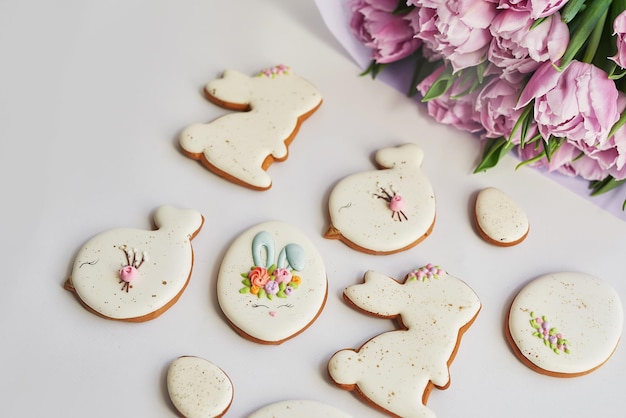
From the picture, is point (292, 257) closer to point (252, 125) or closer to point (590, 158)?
point (252, 125)

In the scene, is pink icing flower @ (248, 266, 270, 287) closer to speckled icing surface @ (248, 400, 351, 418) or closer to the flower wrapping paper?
speckled icing surface @ (248, 400, 351, 418)

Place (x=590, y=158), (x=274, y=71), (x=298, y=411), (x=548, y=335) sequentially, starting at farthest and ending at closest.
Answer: (x=274, y=71), (x=590, y=158), (x=548, y=335), (x=298, y=411)

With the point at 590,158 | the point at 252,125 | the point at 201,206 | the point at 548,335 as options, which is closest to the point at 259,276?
the point at 201,206

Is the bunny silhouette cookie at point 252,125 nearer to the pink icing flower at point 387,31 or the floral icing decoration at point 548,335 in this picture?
the pink icing flower at point 387,31

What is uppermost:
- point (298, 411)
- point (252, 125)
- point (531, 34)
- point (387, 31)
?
point (531, 34)

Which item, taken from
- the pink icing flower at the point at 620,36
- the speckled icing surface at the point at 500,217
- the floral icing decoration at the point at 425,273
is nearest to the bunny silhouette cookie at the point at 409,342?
the floral icing decoration at the point at 425,273

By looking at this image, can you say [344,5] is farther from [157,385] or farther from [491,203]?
[157,385]

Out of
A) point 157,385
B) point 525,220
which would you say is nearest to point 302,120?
point 525,220
